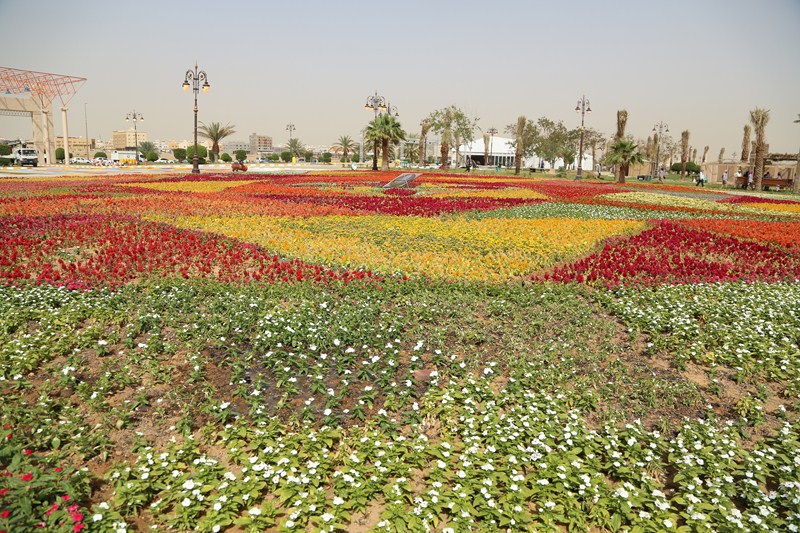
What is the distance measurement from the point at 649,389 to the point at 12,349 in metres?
6.74

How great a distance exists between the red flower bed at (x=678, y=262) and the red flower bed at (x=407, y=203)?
6530mm

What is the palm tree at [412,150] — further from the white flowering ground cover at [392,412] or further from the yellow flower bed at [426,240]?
the white flowering ground cover at [392,412]

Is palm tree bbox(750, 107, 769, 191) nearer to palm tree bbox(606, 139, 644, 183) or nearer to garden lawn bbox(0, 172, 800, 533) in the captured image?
palm tree bbox(606, 139, 644, 183)

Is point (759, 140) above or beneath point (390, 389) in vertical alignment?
above

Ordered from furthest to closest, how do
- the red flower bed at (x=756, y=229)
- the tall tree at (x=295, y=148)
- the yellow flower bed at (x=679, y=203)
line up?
the tall tree at (x=295, y=148)
the yellow flower bed at (x=679, y=203)
the red flower bed at (x=756, y=229)

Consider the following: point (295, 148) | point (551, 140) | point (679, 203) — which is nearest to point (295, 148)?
point (295, 148)

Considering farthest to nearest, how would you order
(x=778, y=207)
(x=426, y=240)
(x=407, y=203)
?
(x=778, y=207)
(x=407, y=203)
(x=426, y=240)

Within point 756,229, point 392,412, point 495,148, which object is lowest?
point 392,412

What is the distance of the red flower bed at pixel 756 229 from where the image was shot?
41.9 feet

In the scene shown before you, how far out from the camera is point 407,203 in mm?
18859

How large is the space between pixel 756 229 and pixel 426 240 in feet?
30.9

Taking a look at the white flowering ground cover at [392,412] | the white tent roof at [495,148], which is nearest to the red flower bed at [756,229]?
the white flowering ground cover at [392,412]

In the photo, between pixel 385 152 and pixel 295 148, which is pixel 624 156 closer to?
pixel 385 152

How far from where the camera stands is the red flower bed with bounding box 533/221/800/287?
9.12 metres
